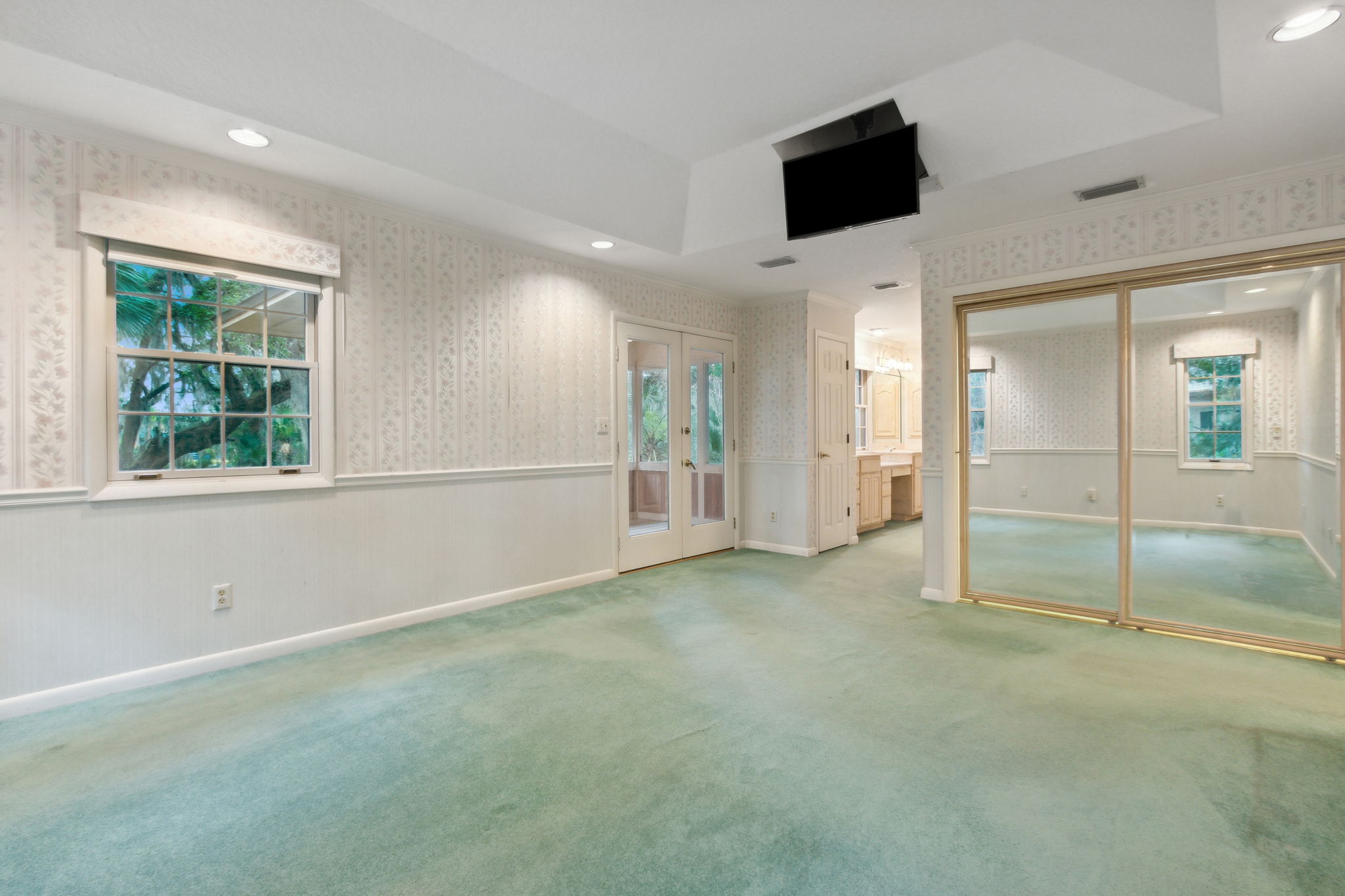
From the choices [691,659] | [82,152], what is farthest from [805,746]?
[82,152]

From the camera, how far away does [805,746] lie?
7.26ft

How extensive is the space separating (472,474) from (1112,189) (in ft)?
13.1

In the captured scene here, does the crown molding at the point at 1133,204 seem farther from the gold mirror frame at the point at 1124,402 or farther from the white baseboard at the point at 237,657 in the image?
the white baseboard at the point at 237,657

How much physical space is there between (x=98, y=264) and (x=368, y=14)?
5.24ft

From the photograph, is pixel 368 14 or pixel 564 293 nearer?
pixel 368 14

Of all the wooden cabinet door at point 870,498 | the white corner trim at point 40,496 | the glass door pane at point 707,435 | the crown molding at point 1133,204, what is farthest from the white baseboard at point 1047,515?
the white corner trim at point 40,496

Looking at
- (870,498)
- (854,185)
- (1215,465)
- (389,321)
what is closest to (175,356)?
(389,321)

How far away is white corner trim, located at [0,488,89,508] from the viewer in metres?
2.49

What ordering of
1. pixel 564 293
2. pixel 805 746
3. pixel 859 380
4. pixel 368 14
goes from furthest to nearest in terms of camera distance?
pixel 859 380, pixel 564 293, pixel 368 14, pixel 805 746

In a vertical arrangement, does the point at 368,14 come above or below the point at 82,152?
above

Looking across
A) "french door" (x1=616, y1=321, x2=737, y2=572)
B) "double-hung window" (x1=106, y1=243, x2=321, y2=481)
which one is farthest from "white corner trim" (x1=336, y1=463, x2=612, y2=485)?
"french door" (x1=616, y1=321, x2=737, y2=572)

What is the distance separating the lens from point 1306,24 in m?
2.13

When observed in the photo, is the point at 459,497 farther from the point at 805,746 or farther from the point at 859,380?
the point at 859,380

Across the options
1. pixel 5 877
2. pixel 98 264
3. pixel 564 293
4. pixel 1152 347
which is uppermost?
pixel 564 293
